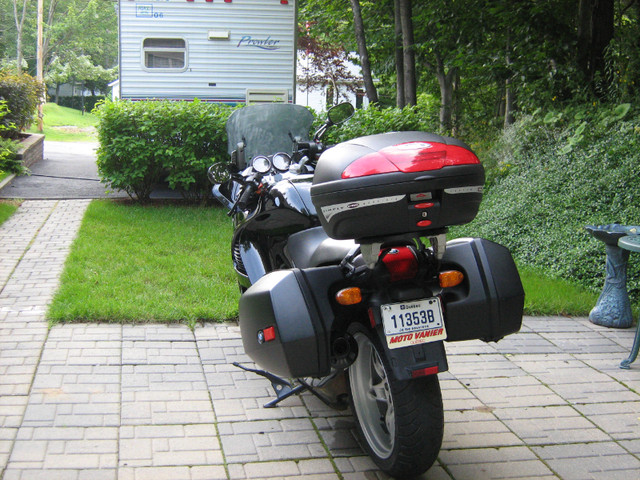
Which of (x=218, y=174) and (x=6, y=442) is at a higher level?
(x=218, y=174)

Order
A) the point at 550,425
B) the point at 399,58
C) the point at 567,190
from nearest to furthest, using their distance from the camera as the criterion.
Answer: the point at 550,425
the point at 567,190
the point at 399,58

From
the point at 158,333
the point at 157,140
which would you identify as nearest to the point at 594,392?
the point at 158,333

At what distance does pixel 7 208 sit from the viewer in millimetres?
9008

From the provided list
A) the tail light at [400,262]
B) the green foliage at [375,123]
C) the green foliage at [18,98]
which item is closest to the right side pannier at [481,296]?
the tail light at [400,262]

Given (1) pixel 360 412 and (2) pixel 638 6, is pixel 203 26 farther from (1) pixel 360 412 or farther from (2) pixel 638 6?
(1) pixel 360 412

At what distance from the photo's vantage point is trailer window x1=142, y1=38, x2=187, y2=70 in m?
11.9

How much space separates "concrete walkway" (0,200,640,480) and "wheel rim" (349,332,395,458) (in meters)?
0.15

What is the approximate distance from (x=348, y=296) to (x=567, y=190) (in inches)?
222

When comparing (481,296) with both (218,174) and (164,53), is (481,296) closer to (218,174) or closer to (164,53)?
(218,174)

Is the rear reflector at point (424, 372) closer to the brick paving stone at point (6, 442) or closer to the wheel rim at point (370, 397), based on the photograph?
the wheel rim at point (370, 397)

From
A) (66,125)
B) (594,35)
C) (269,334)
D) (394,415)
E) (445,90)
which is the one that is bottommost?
(394,415)

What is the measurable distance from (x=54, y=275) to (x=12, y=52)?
160 ft

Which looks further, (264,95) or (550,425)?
(264,95)

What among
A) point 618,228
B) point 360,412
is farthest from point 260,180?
point 618,228
